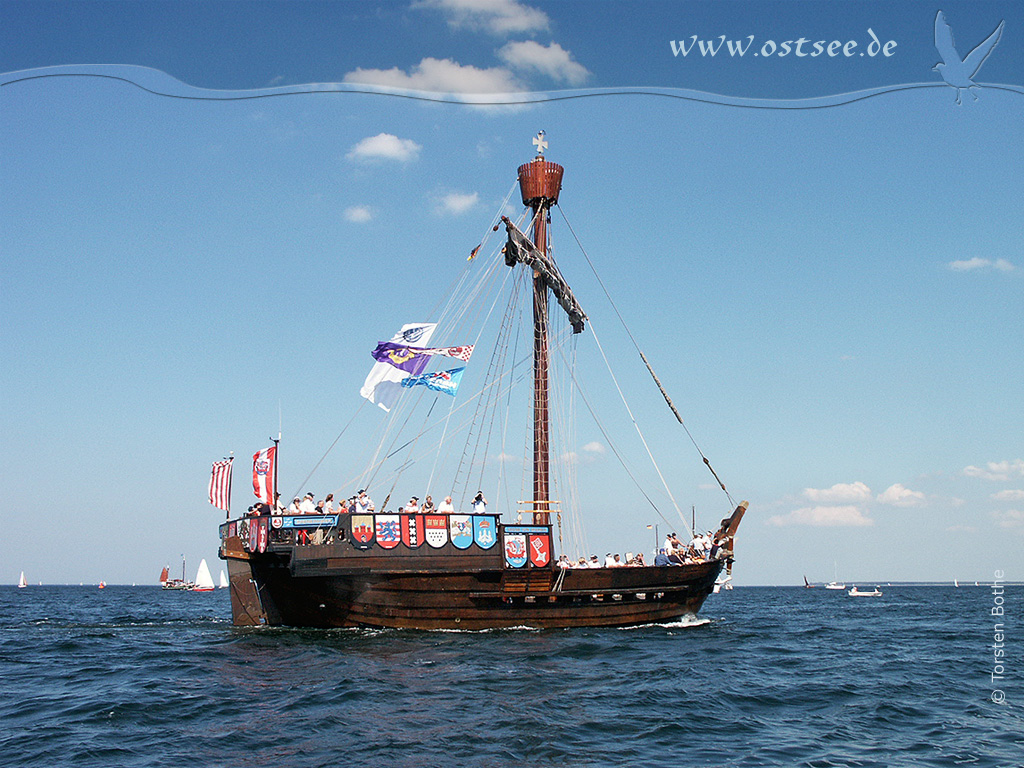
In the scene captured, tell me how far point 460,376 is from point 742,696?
15.8 metres

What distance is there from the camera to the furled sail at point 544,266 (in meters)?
36.5

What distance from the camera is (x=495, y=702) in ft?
54.5

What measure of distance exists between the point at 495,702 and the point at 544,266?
920 inches

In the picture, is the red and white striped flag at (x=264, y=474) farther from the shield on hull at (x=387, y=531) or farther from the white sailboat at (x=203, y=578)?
the white sailboat at (x=203, y=578)

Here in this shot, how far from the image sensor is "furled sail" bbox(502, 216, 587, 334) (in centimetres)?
3647

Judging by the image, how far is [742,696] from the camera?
1825cm

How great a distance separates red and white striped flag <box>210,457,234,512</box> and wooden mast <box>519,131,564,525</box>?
477 inches

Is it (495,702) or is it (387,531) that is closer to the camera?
(495,702)

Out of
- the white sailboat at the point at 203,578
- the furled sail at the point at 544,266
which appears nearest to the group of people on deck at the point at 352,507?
the furled sail at the point at 544,266

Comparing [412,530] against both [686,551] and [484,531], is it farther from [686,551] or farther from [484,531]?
[686,551]

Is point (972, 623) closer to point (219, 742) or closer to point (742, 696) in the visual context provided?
point (742, 696)

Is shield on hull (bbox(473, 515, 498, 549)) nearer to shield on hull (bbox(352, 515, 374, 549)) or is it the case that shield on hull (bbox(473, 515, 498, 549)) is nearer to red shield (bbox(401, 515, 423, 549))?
red shield (bbox(401, 515, 423, 549))

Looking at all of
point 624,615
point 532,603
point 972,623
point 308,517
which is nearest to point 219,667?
point 308,517

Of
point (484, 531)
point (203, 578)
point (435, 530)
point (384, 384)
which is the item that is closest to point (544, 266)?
point (384, 384)
